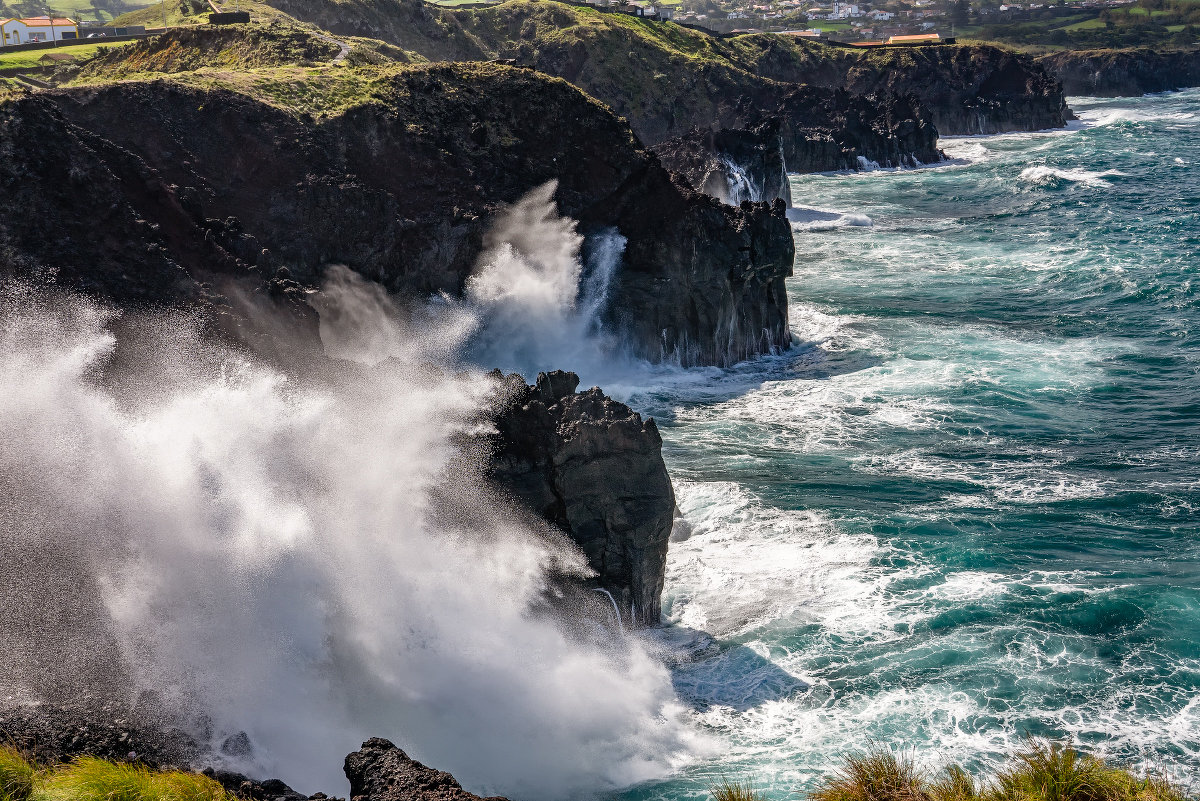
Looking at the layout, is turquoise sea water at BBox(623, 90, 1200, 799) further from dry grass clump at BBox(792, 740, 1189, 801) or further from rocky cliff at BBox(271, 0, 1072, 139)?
rocky cliff at BBox(271, 0, 1072, 139)

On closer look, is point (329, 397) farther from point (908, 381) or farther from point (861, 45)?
point (861, 45)

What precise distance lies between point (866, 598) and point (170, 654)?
14606 mm

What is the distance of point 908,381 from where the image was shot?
39562mm

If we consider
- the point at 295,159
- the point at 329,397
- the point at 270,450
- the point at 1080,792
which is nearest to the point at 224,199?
the point at 295,159

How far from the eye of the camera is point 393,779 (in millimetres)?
13766

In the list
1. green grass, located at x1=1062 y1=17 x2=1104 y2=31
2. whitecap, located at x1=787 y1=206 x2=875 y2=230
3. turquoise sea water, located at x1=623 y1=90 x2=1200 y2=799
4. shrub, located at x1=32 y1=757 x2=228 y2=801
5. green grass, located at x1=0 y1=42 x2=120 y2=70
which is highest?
green grass, located at x1=1062 y1=17 x2=1104 y2=31

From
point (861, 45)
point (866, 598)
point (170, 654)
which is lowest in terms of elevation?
point (866, 598)

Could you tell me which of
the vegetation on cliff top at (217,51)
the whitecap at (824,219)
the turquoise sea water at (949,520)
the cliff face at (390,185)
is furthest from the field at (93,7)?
the turquoise sea water at (949,520)

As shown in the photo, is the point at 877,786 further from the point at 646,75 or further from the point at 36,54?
the point at 646,75

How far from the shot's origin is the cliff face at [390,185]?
115ft

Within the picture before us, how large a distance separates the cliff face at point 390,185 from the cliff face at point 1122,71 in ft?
417

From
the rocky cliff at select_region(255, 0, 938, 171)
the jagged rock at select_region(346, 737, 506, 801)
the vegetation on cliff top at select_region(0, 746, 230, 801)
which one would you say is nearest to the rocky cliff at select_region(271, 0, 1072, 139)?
the rocky cliff at select_region(255, 0, 938, 171)

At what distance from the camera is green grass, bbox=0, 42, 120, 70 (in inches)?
2280

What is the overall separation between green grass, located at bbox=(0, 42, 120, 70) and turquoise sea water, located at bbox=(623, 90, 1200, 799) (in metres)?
42.2
